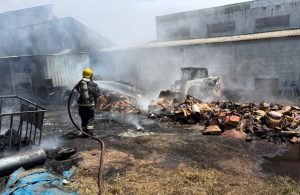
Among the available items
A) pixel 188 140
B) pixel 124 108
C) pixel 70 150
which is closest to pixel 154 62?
pixel 124 108

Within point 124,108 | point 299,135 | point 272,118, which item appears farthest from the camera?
point 124,108

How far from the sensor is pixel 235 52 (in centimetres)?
1928

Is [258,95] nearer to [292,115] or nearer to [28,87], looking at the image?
[292,115]

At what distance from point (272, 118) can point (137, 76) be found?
16.7m

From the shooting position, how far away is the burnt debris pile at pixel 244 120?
806 centimetres

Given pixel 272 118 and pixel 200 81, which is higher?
pixel 200 81

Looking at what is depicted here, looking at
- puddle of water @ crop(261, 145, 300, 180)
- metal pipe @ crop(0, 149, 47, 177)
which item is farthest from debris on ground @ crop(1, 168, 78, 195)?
puddle of water @ crop(261, 145, 300, 180)

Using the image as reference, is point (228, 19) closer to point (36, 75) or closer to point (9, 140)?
point (36, 75)

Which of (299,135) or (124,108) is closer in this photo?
(299,135)

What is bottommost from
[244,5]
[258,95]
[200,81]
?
[258,95]

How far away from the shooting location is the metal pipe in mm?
5027

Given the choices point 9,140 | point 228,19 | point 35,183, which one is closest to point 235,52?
point 228,19

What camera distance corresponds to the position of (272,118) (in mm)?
8602

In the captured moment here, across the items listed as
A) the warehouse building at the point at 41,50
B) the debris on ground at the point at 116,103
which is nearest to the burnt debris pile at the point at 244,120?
the debris on ground at the point at 116,103
